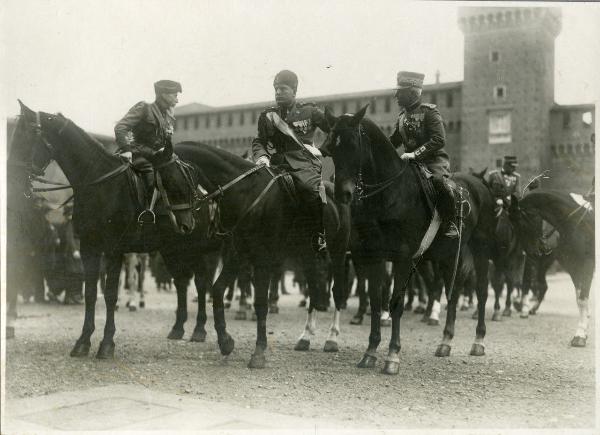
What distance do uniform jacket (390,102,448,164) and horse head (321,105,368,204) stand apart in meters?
1.23

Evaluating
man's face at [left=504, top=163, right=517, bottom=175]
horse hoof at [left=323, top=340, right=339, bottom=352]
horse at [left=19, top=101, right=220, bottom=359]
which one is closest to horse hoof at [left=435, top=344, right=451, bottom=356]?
horse hoof at [left=323, top=340, right=339, bottom=352]

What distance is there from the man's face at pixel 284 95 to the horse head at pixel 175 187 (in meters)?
1.67

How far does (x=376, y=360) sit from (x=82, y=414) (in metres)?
3.84

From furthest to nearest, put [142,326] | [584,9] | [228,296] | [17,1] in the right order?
[228,296] → [142,326] → [584,9] → [17,1]

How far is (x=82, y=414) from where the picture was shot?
20.8ft

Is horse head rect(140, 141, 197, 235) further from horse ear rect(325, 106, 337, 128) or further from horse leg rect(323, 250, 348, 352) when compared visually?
horse leg rect(323, 250, 348, 352)

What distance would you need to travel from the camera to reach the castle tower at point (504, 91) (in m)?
51.7

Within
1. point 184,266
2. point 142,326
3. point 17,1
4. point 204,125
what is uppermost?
point 204,125

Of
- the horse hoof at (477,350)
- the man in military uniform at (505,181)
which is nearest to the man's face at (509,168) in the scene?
the man in military uniform at (505,181)

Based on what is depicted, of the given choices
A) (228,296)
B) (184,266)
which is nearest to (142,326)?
(184,266)

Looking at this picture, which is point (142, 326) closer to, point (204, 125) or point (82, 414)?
point (82, 414)

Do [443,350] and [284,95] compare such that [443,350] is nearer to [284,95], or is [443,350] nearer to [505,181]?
[284,95]

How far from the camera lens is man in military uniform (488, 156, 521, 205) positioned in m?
13.7

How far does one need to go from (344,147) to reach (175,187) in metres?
1.96
